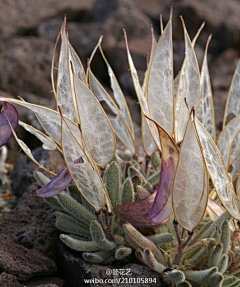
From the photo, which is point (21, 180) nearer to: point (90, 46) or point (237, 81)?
point (237, 81)

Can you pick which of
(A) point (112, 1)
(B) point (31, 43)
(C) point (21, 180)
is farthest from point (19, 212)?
(A) point (112, 1)

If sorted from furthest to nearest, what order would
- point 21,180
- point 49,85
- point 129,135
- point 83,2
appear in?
point 83,2, point 49,85, point 21,180, point 129,135

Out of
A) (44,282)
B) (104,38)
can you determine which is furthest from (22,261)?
(104,38)

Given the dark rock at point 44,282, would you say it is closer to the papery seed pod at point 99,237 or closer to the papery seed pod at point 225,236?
the papery seed pod at point 99,237

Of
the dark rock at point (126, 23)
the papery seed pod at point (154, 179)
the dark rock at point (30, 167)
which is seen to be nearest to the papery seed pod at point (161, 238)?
the papery seed pod at point (154, 179)

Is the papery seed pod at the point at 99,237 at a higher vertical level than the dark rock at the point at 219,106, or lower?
lower

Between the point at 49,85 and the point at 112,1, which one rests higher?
the point at 112,1

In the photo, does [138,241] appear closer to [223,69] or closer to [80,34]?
[223,69]
